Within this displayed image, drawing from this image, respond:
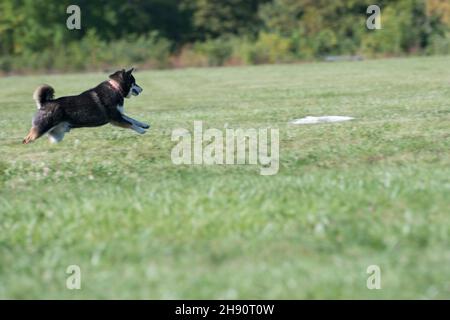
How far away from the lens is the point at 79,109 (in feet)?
47.1

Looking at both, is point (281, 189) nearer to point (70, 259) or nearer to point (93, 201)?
point (93, 201)

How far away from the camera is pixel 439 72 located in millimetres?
35562

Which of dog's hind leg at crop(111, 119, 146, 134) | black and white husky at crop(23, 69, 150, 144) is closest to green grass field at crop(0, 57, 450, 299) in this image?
dog's hind leg at crop(111, 119, 146, 134)

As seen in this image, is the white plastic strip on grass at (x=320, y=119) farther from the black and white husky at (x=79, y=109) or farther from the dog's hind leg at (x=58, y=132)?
the dog's hind leg at (x=58, y=132)

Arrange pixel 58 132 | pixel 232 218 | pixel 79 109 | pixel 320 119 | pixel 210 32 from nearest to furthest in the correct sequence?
pixel 232 218 < pixel 79 109 < pixel 58 132 < pixel 320 119 < pixel 210 32

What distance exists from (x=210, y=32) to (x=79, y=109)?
7784 cm

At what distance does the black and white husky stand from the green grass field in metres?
0.35

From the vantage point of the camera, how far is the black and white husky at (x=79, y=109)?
14148mm

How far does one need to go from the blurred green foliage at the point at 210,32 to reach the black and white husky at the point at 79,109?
47.7m

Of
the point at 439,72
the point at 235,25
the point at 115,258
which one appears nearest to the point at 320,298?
the point at 115,258

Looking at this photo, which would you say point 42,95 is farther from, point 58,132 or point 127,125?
point 127,125

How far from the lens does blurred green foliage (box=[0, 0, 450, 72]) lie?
63656 mm

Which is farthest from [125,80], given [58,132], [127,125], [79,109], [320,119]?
[320,119]

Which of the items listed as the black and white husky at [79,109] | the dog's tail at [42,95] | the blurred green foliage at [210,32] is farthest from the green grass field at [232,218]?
the blurred green foliage at [210,32]
